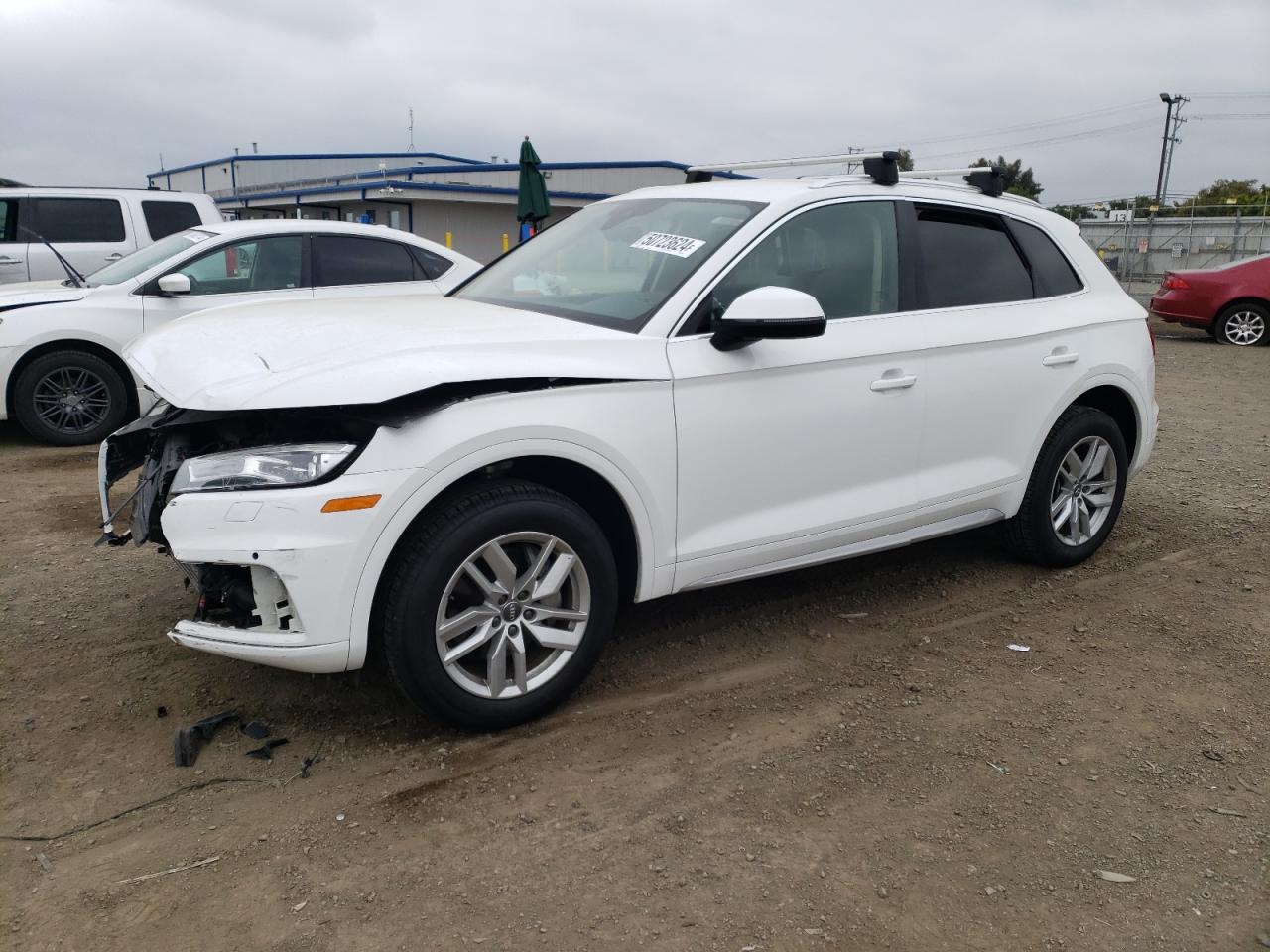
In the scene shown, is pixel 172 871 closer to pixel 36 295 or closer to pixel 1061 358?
pixel 1061 358

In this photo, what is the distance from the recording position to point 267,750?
322cm

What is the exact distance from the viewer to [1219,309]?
49.0ft

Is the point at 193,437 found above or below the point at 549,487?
above

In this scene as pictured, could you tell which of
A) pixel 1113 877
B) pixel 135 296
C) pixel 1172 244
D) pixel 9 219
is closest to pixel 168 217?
pixel 9 219

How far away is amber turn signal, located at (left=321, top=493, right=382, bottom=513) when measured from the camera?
2863 millimetres

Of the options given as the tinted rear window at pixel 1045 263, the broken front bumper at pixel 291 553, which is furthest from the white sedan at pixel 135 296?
the broken front bumper at pixel 291 553

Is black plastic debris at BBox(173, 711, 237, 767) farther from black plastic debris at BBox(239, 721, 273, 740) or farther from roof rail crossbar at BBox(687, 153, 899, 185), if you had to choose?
roof rail crossbar at BBox(687, 153, 899, 185)

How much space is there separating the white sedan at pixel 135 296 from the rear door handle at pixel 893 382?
4112 millimetres

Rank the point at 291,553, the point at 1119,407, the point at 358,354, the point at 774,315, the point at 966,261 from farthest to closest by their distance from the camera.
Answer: the point at 1119,407
the point at 966,261
the point at 774,315
the point at 358,354
the point at 291,553

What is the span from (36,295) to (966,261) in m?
6.56

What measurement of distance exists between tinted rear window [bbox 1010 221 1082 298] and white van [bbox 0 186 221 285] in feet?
27.6

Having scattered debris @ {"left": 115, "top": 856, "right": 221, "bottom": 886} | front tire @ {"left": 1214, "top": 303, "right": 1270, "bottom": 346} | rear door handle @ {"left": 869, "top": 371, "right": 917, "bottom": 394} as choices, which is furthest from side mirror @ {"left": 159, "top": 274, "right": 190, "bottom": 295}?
front tire @ {"left": 1214, "top": 303, "right": 1270, "bottom": 346}

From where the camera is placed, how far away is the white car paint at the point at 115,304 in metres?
7.16

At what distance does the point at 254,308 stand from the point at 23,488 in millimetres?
3345
